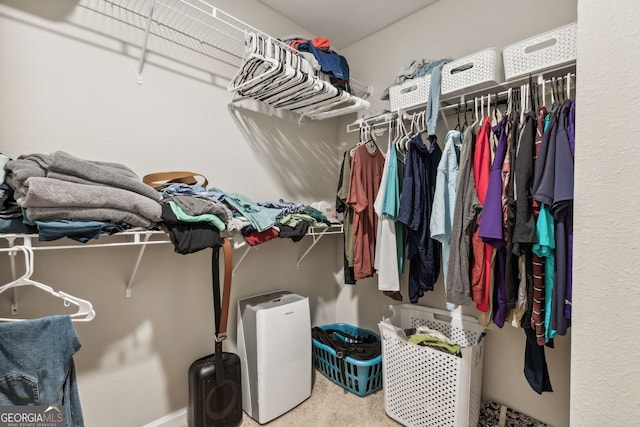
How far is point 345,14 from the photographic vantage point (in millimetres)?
2066

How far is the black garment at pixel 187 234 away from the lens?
3.96 ft

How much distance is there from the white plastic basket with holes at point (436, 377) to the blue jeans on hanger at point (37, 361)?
1.38m

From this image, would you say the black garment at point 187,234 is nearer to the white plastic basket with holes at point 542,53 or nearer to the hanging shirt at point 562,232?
the hanging shirt at point 562,232

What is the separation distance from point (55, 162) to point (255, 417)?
1496 millimetres

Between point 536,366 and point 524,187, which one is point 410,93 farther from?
point 536,366

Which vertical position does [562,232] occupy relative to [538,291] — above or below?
above

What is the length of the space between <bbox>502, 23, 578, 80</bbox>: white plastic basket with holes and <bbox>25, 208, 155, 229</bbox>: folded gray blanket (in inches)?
65.5

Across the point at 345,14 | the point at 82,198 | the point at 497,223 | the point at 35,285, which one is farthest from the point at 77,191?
the point at 345,14

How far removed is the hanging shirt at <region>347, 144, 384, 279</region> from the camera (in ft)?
5.86

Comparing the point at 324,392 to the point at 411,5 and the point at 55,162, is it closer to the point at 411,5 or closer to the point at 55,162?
the point at 55,162

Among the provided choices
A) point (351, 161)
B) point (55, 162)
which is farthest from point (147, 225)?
point (351, 161)

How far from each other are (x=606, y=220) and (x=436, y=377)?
125 cm

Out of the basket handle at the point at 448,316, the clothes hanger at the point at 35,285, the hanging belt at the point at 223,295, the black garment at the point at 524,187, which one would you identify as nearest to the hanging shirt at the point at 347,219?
Answer: the basket handle at the point at 448,316

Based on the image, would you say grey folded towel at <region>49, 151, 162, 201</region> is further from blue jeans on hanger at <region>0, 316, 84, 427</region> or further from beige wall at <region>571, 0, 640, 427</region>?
beige wall at <region>571, 0, 640, 427</region>
